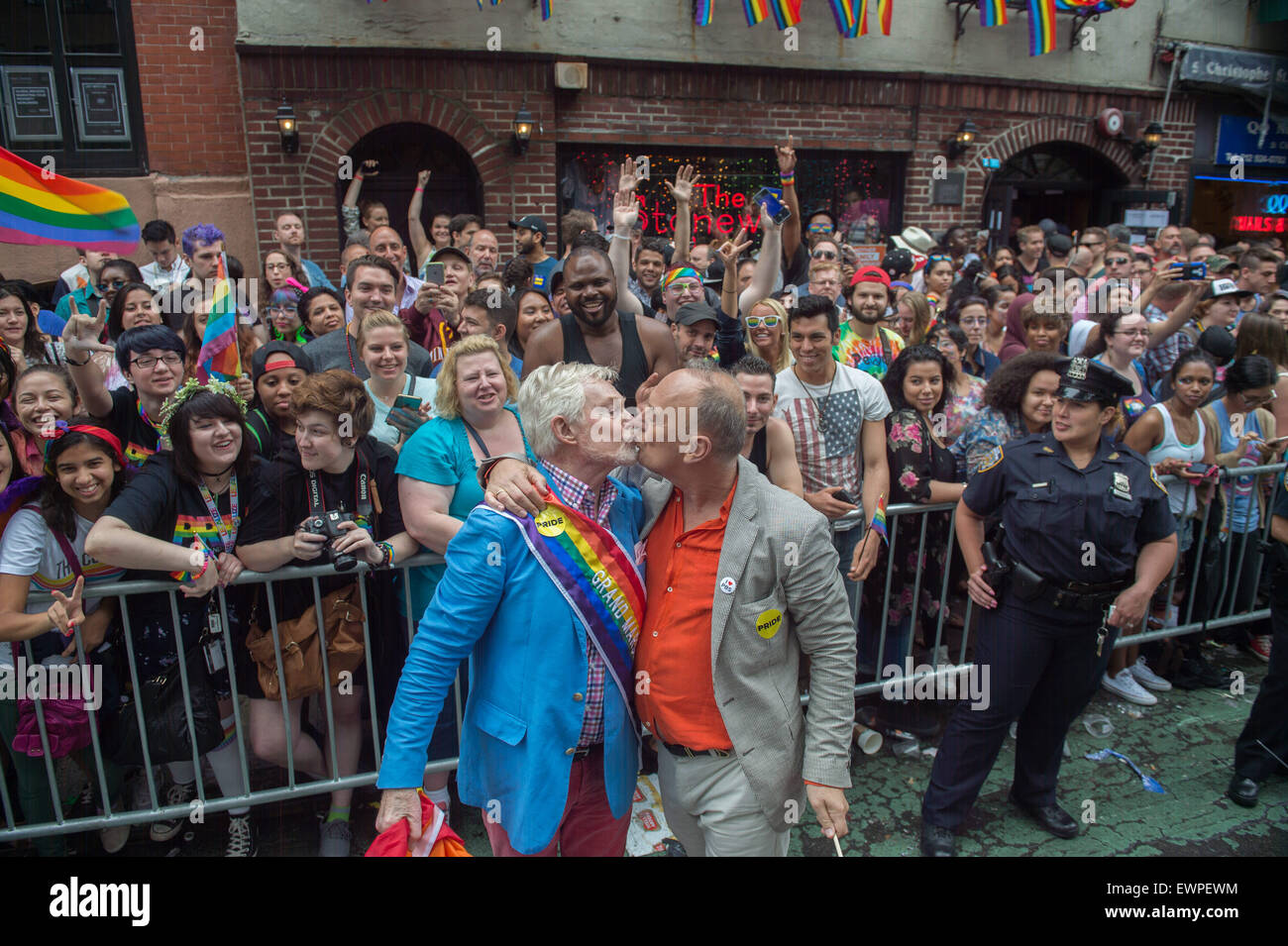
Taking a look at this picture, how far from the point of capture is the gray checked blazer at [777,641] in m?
2.36

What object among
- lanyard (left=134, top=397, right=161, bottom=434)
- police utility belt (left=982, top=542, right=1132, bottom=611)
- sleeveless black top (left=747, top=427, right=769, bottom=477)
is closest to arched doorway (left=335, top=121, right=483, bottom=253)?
lanyard (left=134, top=397, right=161, bottom=434)

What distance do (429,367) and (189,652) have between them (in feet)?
6.84

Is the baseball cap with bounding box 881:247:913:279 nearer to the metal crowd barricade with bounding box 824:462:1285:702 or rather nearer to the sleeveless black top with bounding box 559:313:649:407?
the metal crowd barricade with bounding box 824:462:1285:702

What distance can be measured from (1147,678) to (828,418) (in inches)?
108

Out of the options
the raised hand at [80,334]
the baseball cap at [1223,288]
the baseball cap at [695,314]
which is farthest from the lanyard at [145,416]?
the baseball cap at [1223,288]

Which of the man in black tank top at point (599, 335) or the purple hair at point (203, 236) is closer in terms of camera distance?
the man in black tank top at point (599, 335)

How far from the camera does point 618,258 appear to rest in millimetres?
4656

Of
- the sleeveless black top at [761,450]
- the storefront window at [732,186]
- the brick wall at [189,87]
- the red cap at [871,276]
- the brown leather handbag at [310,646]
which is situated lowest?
the brown leather handbag at [310,646]

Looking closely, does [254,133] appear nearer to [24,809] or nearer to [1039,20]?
[24,809]

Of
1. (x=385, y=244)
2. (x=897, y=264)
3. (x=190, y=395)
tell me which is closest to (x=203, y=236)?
(x=385, y=244)

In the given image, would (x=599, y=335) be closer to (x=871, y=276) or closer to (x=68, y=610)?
(x=871, y=276)

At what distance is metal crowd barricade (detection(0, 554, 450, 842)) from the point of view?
10.1 ft

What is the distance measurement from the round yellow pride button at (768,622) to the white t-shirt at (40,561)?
2.41 meters

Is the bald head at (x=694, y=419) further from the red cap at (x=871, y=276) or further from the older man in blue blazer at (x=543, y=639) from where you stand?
the red cap at (x=871, y=276)
